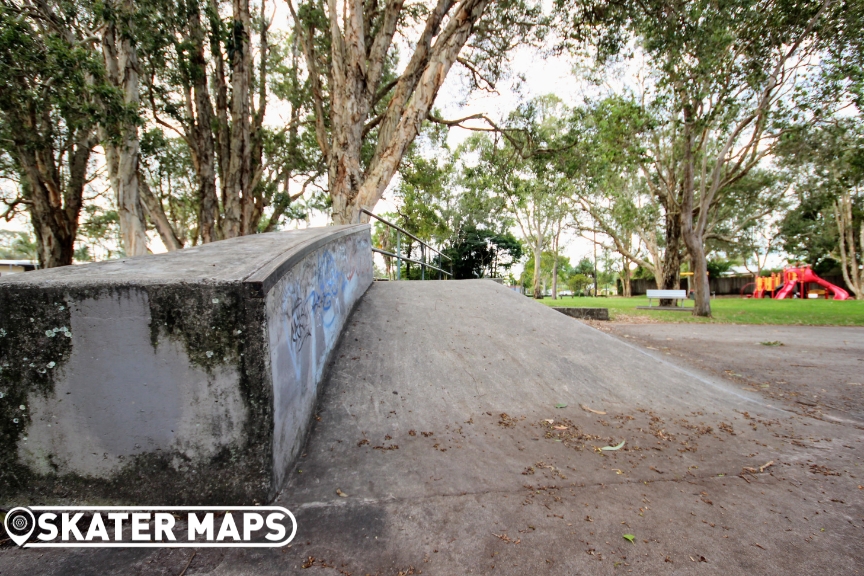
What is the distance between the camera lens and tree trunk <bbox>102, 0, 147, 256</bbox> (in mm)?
7977

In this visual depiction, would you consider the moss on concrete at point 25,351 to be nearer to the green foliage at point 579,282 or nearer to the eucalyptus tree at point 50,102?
the eucalyptus tree at point 50,102

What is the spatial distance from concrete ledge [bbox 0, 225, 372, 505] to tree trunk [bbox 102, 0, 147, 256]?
7.10m

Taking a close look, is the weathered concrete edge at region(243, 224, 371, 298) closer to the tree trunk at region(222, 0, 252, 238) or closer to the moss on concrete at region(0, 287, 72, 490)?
the moss on concrete at region(0, 287, 72, 490)

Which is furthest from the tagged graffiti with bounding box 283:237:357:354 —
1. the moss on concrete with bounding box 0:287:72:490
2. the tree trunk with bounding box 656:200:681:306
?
the tree trunk with bounding box 656:200:681:306

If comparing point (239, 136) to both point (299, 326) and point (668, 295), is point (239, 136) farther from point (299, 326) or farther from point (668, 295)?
point (668, 295)

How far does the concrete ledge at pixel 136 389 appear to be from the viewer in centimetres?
208

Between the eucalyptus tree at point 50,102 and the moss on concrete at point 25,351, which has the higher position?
the eucalyptus tree at point 50,102

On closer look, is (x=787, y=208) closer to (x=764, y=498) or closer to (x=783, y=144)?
(x=783, y=144)

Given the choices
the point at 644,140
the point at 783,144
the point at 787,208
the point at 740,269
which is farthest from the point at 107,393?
the point at 740,269

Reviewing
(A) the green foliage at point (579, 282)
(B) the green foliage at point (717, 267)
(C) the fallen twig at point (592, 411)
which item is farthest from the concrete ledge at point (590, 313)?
(A) the green foliage at point (579, 282)

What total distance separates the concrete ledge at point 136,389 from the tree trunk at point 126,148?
7.10m

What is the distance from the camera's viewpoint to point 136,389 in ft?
6.94

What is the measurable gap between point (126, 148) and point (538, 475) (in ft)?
30.9

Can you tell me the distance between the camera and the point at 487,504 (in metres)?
2.30
